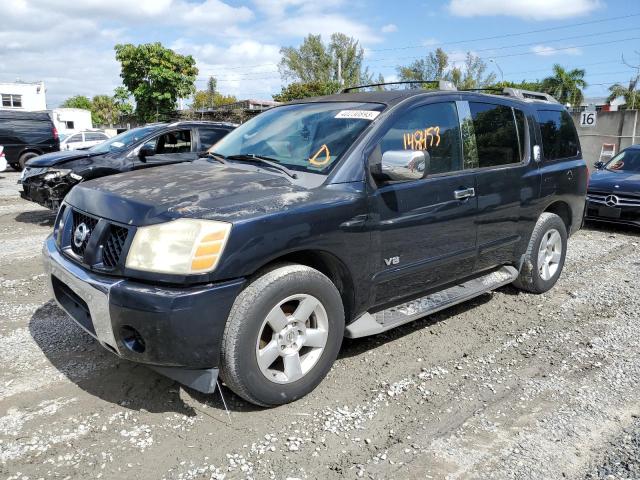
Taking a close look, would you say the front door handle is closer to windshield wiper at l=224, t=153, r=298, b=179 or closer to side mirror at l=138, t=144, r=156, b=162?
windshield wiper at l=224, t=153, r=298, b=179

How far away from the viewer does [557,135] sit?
204 inches

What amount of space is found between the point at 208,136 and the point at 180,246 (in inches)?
248

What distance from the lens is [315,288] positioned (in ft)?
9.75

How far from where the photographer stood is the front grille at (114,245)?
2738mm

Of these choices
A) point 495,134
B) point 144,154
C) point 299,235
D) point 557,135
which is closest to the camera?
point 299,235

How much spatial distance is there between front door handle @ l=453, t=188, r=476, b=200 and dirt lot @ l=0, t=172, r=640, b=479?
112cm

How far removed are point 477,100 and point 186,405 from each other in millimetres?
3176

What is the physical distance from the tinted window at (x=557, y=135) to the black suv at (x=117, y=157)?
175 inches

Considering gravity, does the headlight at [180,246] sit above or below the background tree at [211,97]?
below

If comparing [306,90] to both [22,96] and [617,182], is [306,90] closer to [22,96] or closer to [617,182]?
[22,96]

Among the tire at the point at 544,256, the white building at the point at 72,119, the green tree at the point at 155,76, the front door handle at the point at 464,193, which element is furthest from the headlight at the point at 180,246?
the white building at the point at 72,119

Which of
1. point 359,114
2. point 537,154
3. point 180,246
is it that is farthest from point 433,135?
point 180,246

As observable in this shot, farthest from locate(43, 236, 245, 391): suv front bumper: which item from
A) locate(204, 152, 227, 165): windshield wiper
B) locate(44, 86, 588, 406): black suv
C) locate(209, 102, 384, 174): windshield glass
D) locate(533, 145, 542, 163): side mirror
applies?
locate(533, 145, 542, 163): side mirror

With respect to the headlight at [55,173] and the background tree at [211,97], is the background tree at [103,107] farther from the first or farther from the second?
the headlight at [55,173]
